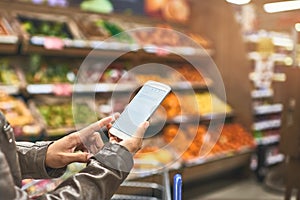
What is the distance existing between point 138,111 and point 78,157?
1.01 feet

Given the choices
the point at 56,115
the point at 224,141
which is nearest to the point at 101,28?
the point at 56,115

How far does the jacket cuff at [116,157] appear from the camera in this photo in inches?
48.2

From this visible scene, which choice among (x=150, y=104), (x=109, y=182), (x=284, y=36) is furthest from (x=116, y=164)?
(x=284, y=36)

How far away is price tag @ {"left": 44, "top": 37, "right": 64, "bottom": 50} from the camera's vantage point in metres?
3.84

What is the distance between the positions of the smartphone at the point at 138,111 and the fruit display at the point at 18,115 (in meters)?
2.42

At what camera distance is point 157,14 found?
554 cm

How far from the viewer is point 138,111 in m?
1.32

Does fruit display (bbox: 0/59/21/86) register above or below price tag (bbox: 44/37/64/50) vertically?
below

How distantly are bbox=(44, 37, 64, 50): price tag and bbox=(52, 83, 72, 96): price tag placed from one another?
1.22ft

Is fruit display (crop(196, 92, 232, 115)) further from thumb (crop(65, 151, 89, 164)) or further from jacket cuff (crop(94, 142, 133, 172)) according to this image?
jacket cuff (crop(94, 142, 133, 172))

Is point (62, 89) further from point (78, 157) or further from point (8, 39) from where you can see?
point (78, 157)

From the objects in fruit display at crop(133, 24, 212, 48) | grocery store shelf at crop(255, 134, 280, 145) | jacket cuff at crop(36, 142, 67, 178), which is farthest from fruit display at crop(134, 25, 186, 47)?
jacket cuff at crop(36, 142, 67, 178)

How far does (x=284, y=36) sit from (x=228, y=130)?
2.50 metres

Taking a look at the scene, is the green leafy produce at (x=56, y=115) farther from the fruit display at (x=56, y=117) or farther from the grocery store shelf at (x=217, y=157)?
the grocery store shelf at (x=217, y=157)
